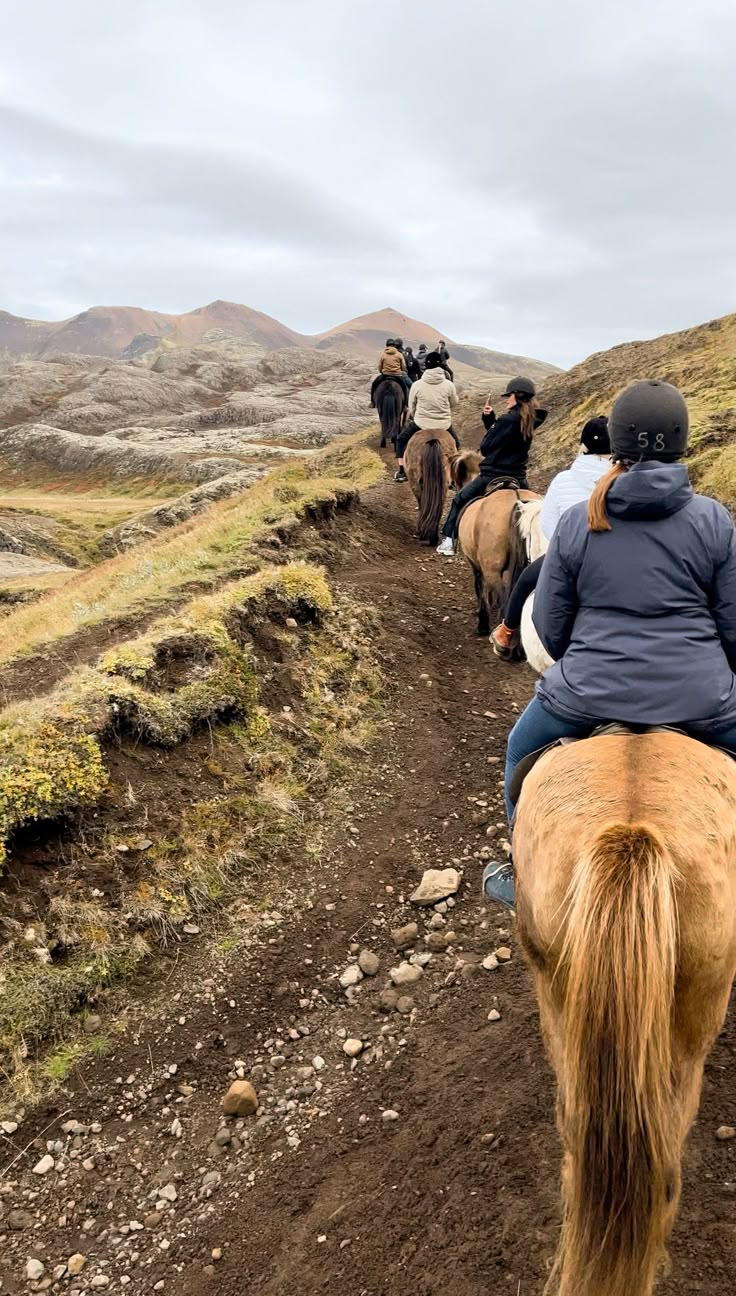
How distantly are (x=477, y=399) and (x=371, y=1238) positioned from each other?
35.9m

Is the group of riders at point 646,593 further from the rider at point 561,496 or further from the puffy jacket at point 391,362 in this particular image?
the puffy jacket at point 391,362

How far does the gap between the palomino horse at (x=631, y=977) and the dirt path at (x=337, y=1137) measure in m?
0.85

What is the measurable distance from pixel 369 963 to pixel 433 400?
33.9ft

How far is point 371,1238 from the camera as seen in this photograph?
3.06 m

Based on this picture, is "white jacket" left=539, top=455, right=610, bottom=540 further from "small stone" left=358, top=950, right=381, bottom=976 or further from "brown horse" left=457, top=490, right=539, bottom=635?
"small stone" left=358, top=950, right=381, bottom=976

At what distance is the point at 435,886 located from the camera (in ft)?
17.3

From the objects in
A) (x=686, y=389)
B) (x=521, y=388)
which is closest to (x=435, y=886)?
(x=521, y=388)

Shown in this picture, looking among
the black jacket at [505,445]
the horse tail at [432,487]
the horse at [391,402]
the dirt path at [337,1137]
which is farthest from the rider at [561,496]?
the horse at [391,402]

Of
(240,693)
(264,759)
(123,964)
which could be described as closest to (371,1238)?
(123,964)

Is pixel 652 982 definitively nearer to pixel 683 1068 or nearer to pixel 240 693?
pixel 683 1068

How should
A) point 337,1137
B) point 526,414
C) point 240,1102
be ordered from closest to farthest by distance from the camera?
1. point 337,1137
2. point 240,1102
3. point 526,414

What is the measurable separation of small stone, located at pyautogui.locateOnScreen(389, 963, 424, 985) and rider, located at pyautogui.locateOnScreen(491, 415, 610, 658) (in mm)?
2205

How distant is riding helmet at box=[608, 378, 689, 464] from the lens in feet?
9.02

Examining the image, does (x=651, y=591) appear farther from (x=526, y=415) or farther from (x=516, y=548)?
(x=526, y=415)
